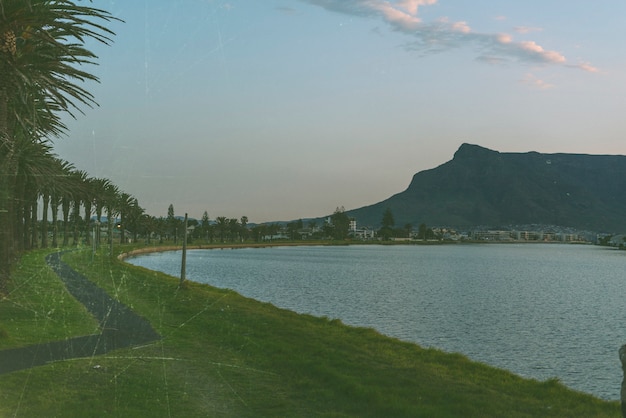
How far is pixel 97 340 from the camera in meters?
18.4

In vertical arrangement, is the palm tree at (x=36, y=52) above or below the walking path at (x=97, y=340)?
above

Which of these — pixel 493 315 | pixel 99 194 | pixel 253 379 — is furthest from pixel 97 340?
pixel 99 194

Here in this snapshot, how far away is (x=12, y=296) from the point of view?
88.6 feet

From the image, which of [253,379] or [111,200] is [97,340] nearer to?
[253,379]

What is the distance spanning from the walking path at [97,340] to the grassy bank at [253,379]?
55cm

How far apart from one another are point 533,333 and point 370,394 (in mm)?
29922

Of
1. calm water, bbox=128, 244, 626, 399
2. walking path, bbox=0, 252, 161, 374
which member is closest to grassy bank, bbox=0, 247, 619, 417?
walking path, bbox=0, 252, 161, 374

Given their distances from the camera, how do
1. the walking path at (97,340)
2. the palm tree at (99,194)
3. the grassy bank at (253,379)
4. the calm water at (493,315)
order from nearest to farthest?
1. the grassy bank at (253,379)
2. the walking path at (97,340)
3. the calm water at (493,315)
4. the palm tree at (99,194)

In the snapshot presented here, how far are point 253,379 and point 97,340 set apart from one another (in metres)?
6.13

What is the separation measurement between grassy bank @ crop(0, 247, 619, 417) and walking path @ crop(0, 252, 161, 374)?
1.80ft

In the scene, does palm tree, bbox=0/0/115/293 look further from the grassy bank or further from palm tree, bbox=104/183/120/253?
palm tree, bbox=104/183/120/253

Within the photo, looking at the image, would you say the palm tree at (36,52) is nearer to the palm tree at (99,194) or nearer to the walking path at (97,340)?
Answer: the walking path at (97,340)

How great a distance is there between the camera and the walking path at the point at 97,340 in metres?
15.2

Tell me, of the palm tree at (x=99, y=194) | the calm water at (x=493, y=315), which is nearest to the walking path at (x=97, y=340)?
the calm water at (x=493, y=315)
